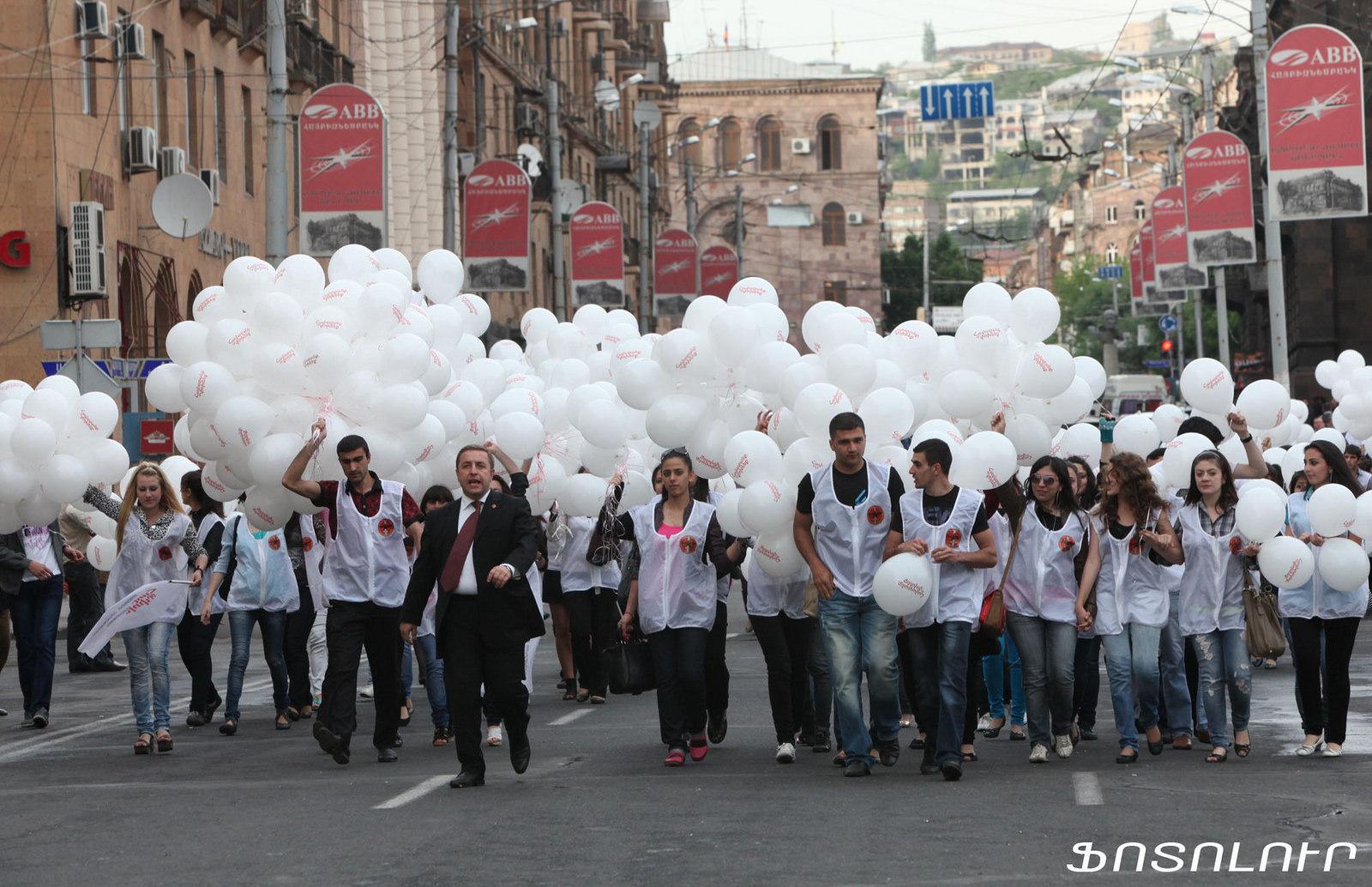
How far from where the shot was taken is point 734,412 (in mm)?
13383

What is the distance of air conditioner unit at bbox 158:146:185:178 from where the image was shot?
31.5 m

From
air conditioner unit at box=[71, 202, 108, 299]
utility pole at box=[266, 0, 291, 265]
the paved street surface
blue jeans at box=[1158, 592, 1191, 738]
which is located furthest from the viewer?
air conditioner unit at box=[71, 202, 108, 299]

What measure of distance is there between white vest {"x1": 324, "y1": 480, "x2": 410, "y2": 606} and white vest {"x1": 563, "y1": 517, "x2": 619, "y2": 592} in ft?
11.9

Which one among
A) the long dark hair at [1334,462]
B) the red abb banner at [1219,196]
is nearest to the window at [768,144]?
the red abb banner at [1219,196]

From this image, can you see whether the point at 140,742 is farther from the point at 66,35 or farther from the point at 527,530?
the point at 66,35

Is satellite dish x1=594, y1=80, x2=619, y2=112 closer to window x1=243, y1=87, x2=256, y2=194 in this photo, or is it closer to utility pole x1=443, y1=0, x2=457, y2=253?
window x1=243, y1=87, x2=256, y2=194

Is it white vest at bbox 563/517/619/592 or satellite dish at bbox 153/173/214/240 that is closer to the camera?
white vest at bbox 563/517/619/592

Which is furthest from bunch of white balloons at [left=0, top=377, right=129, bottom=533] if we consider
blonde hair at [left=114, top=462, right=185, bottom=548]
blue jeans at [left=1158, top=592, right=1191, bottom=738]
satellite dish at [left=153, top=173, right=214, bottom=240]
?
satellite dish at [left=153, top=173, right=214, bottom=240]

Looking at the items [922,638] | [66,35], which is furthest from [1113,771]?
[66,35]

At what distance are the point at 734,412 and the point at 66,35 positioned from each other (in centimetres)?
1765

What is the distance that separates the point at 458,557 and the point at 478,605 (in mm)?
260

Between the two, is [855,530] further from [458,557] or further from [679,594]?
[458,557]

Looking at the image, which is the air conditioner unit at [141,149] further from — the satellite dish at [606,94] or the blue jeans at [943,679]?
the satellite dish at [606,94]

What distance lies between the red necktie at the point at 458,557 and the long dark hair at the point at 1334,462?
4.50 metres
